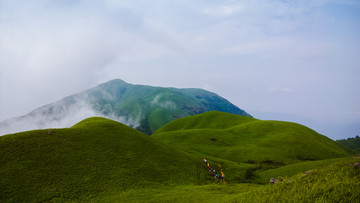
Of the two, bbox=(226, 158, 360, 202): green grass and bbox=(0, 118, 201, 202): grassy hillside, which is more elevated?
bbox=(226, 158, 360, 202): green grass

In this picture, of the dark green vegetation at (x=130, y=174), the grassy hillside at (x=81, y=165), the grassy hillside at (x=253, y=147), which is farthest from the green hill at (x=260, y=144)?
the grassy hillside at (x=81, y=165)

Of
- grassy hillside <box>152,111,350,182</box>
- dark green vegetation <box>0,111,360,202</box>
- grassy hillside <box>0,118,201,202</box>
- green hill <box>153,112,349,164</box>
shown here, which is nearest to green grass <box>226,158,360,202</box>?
dark green vegetation <box>0,111,360,202</box>

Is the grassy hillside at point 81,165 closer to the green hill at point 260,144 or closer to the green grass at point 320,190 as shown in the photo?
the green grass at point 320,190

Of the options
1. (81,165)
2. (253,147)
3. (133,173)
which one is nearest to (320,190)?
(133,173)

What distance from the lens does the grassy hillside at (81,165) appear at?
30.1m

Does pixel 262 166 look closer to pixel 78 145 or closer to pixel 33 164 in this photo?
pixel 78 145

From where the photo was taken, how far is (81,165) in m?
37.3

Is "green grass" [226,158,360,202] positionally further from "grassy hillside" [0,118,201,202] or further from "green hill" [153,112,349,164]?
"green hill" [153,112,349,164]

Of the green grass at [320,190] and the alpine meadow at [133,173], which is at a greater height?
the green grass at [320,190]

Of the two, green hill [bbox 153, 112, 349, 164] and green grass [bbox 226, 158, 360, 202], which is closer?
green grass [bbox 226, 158, 360, 202]

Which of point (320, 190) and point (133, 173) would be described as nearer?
point (320, 190)

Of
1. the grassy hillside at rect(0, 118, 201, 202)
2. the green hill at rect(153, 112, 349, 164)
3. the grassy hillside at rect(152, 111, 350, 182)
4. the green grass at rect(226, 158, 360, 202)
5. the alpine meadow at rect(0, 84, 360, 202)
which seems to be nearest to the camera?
the green grass at rect(226, 158, 360, 202)

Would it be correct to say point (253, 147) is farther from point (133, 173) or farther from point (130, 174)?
point (130, 174)

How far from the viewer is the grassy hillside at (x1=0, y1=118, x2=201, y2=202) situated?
98.7ft
